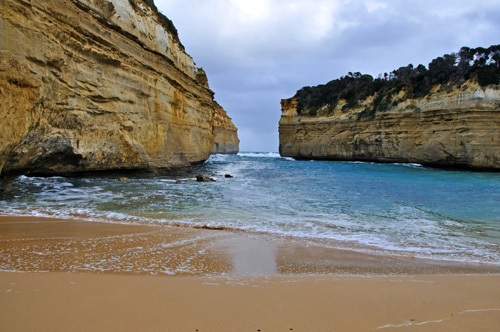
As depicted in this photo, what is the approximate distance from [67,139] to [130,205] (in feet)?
12.4

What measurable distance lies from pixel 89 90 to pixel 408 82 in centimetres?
3062

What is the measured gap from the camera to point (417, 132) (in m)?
27.1

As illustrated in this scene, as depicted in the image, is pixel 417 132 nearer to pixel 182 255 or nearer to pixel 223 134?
pixel 182 255

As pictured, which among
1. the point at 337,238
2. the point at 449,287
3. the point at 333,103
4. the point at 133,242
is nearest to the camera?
the point at 449,287

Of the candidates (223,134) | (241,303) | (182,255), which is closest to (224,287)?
(241,303)

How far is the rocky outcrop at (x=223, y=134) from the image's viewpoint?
7036 centimetres

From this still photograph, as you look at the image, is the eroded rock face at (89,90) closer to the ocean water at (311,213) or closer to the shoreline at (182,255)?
the ocean water at (311,213)

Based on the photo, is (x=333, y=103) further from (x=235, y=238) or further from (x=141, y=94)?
(x=235, y=238)

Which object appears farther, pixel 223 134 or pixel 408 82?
pixel 223 134

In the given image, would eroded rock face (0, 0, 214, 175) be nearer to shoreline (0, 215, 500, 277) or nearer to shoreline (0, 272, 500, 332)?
shoreline (0, 215, 500, 277)

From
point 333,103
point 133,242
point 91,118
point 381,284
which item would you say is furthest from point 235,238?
point 333,103

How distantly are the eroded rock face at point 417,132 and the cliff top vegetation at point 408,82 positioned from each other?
86cm

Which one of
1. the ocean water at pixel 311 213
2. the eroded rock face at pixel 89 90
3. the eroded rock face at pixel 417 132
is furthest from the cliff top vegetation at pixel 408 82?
the eroded rock face at pixel 89 90

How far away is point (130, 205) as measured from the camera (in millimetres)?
6875
